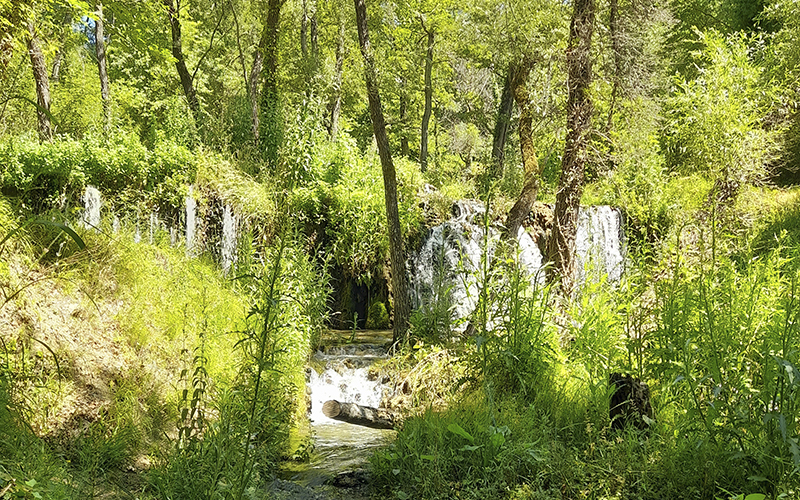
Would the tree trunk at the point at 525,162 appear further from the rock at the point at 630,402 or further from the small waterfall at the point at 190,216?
the small waterfall at the point at 190,216

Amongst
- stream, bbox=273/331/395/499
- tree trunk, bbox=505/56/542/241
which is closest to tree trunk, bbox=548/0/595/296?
tree trunk, bbox=505/56/542/241

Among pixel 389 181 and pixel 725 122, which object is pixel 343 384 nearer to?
pixel 389 181

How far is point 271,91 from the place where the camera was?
11.5 m

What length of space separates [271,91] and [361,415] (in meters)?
8.21

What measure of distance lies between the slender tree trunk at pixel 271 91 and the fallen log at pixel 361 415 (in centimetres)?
618

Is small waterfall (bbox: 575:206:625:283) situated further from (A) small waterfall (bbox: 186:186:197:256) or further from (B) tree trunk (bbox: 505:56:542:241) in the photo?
(A) small waterfall (bbox: 186:186:197:256)

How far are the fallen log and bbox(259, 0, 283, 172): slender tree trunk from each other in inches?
243

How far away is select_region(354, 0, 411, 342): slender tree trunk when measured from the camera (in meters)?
7.09

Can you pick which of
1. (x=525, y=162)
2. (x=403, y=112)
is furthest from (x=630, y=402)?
(x=403, y=112)

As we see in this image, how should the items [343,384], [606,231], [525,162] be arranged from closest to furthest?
[343,384] < [525,162] < [606,231]

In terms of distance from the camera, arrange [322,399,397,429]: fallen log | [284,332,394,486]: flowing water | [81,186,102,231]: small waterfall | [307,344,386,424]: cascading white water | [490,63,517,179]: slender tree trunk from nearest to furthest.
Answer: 1. [284,332,394,486]: flowing water
2. [322,399,397,429]: fallen log
3. [307,344,386,424]: cascading white water
4. [81,186,102,231]: small waterfall
5. [490,63,517,179]: slender tree trunk

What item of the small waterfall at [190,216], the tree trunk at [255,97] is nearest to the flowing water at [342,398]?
the small waterfall at [190,216]

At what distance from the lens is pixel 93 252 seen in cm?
531

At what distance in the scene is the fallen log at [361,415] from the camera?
5.54 meters
